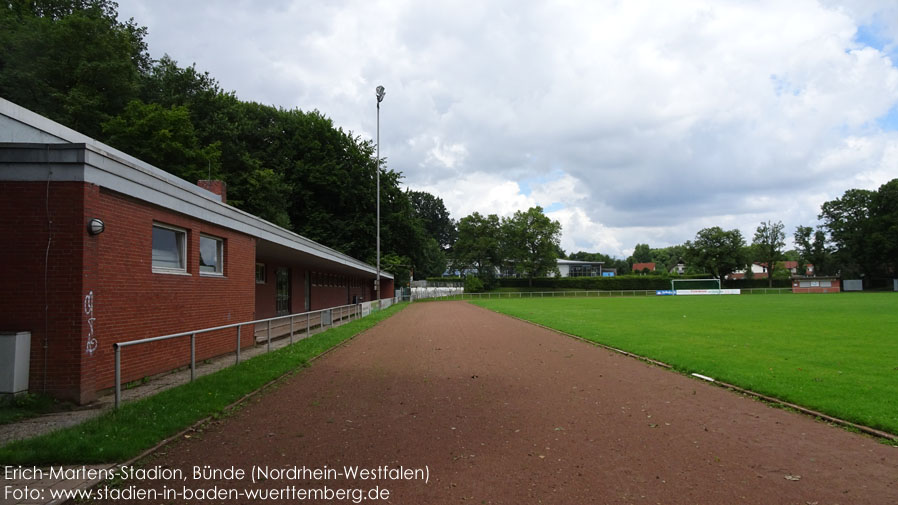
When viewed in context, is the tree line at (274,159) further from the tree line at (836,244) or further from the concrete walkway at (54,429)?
the concrete walkway at (54,429)

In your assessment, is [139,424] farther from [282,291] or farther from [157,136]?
[157,136]

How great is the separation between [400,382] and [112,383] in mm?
4302

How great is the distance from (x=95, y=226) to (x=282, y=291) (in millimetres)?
17000

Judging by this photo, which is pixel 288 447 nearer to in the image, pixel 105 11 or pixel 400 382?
pixel 400 382

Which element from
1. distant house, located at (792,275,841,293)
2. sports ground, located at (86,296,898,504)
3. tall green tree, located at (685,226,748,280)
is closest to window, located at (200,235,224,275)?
sports ground, located at (86,296,898,504)

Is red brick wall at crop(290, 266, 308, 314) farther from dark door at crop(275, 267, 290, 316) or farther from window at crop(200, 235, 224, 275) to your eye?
window at crop(200, 235, 224, 275)

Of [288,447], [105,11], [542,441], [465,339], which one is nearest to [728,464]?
[542,441]

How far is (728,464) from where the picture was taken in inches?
184

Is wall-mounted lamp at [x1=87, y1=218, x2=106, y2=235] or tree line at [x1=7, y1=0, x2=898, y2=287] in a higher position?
tree line at [x1=7, y1=0, x2=898, y2=287]

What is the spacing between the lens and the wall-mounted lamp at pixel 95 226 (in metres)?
7.14

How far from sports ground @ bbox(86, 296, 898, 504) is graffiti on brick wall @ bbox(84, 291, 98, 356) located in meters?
2.31

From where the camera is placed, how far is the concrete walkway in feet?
12.8

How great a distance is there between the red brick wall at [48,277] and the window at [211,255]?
415cm

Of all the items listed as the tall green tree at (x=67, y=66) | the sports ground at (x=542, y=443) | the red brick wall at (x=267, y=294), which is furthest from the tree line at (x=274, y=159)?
the sports ground at (x=542, y=443)
